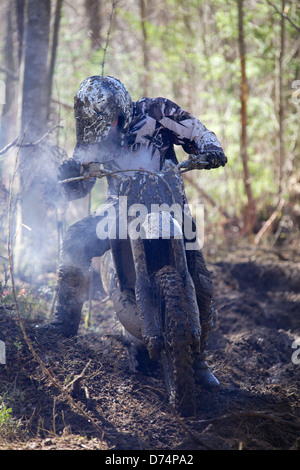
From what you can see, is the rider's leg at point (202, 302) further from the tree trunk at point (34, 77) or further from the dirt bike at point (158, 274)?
the tree trunk at point (34, 77)

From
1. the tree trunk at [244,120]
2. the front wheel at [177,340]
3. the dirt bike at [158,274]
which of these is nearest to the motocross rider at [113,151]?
the dirt bike at [158,274]

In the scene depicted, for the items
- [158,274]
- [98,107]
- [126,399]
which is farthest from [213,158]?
[126,399]

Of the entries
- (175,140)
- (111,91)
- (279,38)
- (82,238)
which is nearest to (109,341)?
(82,238)

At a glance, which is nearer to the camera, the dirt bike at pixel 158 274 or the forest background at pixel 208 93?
the dirt bike at pixel 158 274

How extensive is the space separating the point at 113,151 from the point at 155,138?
362 millimetres

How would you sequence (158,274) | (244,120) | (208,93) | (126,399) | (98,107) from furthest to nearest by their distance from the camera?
(208,93) < (244,120) < (98,107) < (126,399) < (158,274)

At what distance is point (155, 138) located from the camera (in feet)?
14.0

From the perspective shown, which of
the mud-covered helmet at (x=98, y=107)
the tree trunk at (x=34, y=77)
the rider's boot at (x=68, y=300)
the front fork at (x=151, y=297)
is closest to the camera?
the front fork at (x=151, y=297)

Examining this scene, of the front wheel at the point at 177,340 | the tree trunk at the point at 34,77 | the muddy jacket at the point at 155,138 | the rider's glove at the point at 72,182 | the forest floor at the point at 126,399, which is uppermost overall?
the tree trunk at the point at 34,77

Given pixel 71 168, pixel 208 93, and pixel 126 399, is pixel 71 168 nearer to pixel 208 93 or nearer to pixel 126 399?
pixel 126 399

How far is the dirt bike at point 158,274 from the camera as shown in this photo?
3332 mm

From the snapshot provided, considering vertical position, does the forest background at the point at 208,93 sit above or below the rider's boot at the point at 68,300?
above

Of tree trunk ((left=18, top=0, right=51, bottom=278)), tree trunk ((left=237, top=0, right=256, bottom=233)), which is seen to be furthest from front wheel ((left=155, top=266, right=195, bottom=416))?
tree trunk ((left=237, top=0, right=256, bottom=233))

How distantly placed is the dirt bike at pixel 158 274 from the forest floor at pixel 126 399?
0.23 m
